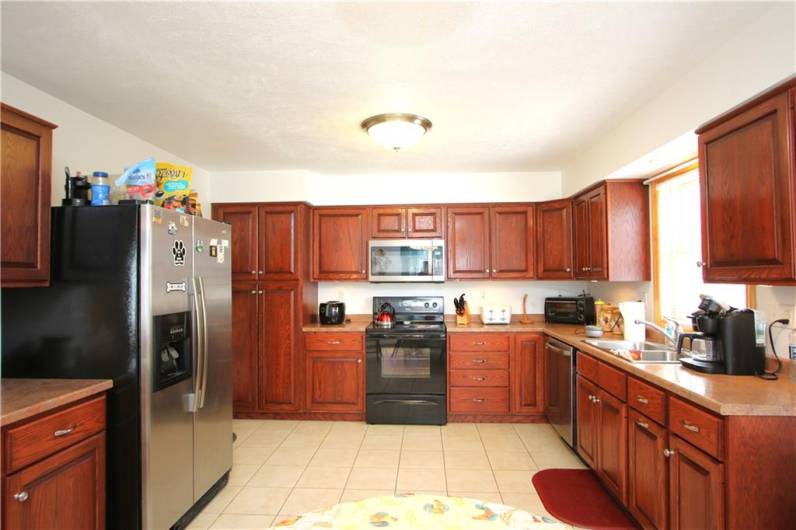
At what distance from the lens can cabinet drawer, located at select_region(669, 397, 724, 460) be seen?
4.71ft

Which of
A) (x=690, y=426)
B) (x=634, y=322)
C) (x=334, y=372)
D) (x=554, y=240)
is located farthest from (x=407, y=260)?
(x=690, y=426)

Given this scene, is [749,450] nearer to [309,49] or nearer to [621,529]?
[621,529]

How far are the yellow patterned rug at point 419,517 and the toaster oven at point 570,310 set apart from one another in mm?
3114

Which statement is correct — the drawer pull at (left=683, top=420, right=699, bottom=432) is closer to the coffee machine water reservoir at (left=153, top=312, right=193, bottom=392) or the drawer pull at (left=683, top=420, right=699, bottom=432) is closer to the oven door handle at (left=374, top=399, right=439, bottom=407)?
the oven door handle at (left=374, top=399, right=439, bottom=407)

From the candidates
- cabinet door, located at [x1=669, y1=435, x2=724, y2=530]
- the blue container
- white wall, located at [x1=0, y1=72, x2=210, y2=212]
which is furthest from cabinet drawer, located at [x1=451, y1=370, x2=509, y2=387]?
white wall, located at [x1=0, y1=72, x2=210, y2=212]

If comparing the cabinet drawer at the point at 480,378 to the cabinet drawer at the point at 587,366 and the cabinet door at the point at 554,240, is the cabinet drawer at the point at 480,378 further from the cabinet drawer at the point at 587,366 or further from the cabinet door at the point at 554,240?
the cabinet door at the point at 554,240

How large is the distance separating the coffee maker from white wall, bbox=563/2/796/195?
96cm

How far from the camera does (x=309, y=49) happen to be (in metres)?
1.83

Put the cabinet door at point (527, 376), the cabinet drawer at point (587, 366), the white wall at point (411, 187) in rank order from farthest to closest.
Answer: the white wall at point (411, 187), the cabinet door at point (527, 376), the cabinet drawer at point (587, 366)

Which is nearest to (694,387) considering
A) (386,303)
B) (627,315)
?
(627,315)

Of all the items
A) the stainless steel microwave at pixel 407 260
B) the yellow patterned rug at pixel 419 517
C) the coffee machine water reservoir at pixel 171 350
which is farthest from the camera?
the stainless steel microwave at pixel 407 260

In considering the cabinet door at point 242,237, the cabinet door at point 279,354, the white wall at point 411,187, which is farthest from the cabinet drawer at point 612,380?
the cabinet door at point 242,237

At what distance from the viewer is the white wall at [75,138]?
2143mm

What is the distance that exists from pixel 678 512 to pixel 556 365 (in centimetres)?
159
